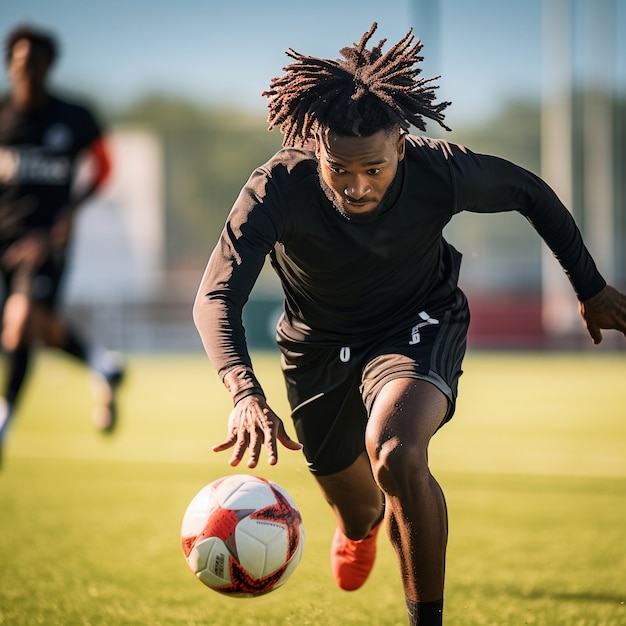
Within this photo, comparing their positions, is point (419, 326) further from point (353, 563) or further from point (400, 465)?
point (353, 563)

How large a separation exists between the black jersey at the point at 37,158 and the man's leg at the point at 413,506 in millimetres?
5940

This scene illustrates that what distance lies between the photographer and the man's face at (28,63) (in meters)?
7.93

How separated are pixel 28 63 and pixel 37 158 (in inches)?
37.3

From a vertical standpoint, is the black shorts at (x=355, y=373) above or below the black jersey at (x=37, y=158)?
below

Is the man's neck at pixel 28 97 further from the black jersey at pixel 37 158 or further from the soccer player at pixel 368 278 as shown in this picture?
the soccer player at pixel 368 278

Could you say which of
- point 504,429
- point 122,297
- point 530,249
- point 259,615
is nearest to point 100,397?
point 504,429

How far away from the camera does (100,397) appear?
9094mm

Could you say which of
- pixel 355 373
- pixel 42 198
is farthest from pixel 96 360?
pixel 355 373

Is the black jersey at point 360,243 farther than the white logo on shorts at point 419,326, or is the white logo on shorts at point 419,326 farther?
the white logo on shorts at point 419,326

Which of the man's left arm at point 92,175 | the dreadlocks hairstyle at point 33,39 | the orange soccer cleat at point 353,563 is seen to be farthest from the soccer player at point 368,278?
the man's left arm at point 92,175

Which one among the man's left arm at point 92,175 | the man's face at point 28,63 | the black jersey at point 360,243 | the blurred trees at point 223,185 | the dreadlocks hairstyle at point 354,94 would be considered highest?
the blurred trees at point 223,185

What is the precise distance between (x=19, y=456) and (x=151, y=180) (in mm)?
30456

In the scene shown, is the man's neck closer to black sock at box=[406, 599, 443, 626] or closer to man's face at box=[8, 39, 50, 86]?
man's face at box=[8, 39, 50, 86]

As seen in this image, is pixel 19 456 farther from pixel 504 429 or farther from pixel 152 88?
pixel 152 88
